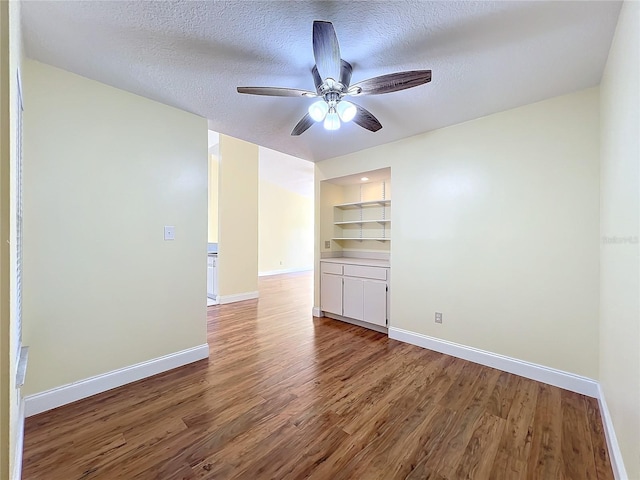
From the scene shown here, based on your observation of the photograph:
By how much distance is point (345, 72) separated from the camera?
1.80 metres

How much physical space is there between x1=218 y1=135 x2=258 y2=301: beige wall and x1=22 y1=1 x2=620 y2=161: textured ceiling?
8.73 feet

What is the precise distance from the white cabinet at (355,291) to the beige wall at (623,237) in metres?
1.91

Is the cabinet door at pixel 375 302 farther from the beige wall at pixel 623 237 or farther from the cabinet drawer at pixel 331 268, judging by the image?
the beige wall at pixel 623 237

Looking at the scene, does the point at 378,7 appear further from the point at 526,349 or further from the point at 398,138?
the point at 526,349

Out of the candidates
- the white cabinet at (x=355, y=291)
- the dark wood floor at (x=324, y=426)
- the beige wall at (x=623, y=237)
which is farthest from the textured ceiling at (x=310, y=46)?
the dark wood floor at (x=324, y=426)

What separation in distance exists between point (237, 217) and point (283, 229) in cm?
421

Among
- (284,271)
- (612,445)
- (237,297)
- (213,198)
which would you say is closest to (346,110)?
(612,445)

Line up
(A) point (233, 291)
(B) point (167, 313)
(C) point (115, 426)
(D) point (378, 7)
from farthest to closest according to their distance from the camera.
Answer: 1. (A) point (233, 291)
2. (B) point (167, 313)
3. (C) point (115, 426)
4. (D) point (378, 7)

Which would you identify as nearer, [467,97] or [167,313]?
[467,97]

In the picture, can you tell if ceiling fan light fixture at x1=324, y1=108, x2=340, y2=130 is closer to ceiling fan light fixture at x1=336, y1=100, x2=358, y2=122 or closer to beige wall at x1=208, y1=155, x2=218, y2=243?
ceiling fan light fixture at x1=336, y1=100, x2=358, y2=122

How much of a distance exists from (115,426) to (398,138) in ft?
11.5

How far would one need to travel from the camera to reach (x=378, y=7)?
4.42 feet

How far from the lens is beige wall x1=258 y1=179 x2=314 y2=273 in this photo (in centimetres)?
862

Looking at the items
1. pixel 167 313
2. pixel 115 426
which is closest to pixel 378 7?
pixel 167 313
